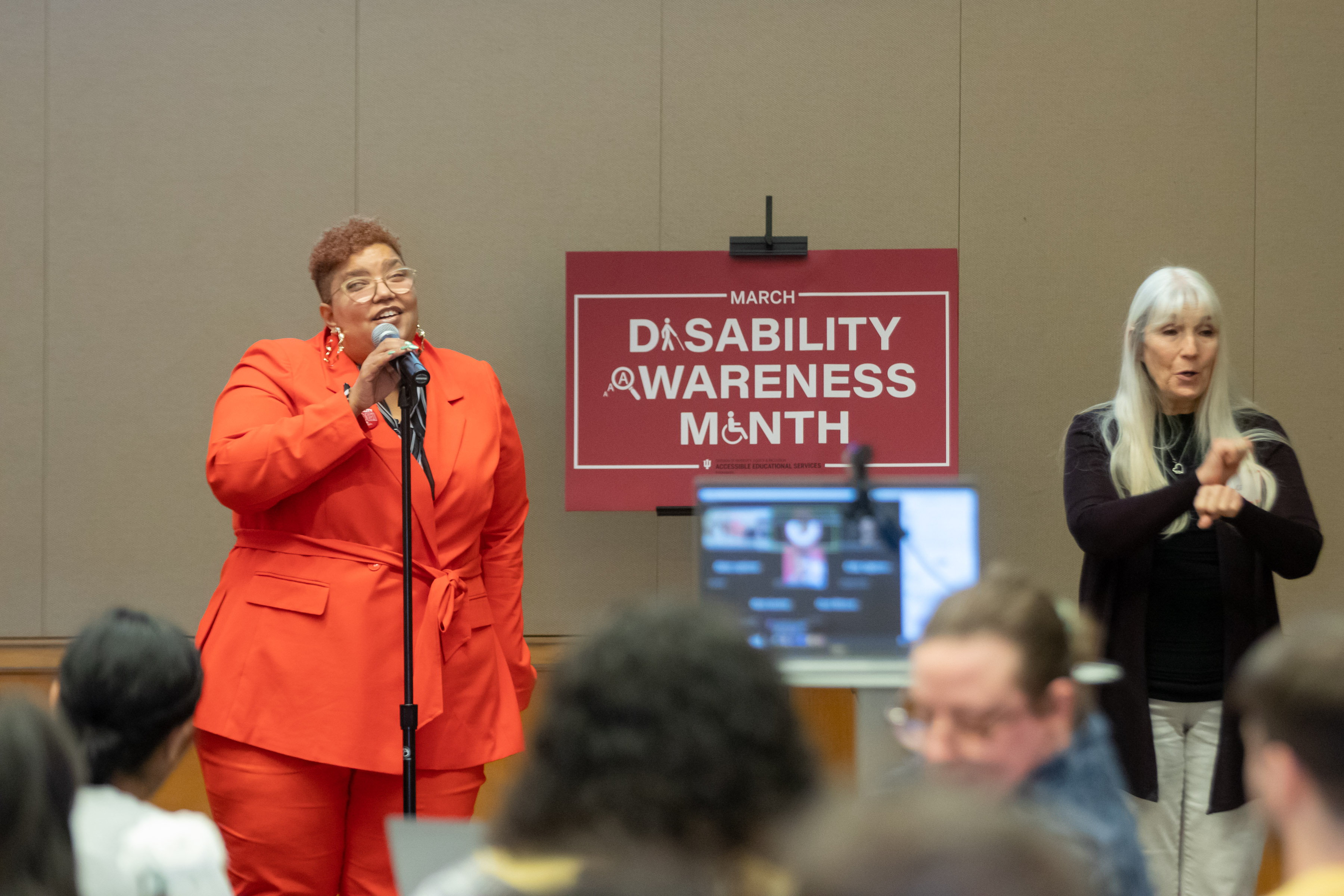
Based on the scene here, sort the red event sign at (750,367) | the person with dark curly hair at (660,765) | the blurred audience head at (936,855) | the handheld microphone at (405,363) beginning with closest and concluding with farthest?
the blurred audience head at (936,855) < the person with dark curly hair at (660,765) < the handheld microphone at (405,363) < the red event sign at (750,367)

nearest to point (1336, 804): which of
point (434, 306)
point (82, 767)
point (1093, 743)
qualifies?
point (1093, 743)

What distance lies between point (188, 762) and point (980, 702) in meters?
3.24

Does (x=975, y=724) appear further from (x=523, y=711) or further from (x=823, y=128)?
(x=823, y=128)

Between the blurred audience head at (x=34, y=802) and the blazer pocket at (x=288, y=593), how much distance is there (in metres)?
1.38

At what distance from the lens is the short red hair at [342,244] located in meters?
2.65

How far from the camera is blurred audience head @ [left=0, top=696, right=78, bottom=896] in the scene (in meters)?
1.05

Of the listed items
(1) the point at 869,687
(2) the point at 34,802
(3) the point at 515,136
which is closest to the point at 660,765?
(2) the point at 34,802

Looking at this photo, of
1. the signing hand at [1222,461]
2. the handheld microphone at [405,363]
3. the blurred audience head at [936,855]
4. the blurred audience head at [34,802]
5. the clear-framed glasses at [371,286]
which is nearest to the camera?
the blurred audience head at [936,855]

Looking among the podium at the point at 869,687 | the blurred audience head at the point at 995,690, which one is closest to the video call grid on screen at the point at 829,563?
the podium at the point at 869,687

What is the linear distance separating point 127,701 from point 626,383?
2.16 metres

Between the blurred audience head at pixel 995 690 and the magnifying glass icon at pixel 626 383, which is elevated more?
the magnifying glass icon at pixel 626 383

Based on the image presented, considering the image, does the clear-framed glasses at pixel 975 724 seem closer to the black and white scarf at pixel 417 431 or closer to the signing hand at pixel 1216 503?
the signing hand at pixel 1216 503

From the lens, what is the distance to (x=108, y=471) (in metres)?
4.08

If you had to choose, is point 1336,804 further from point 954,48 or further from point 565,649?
point 954,48
